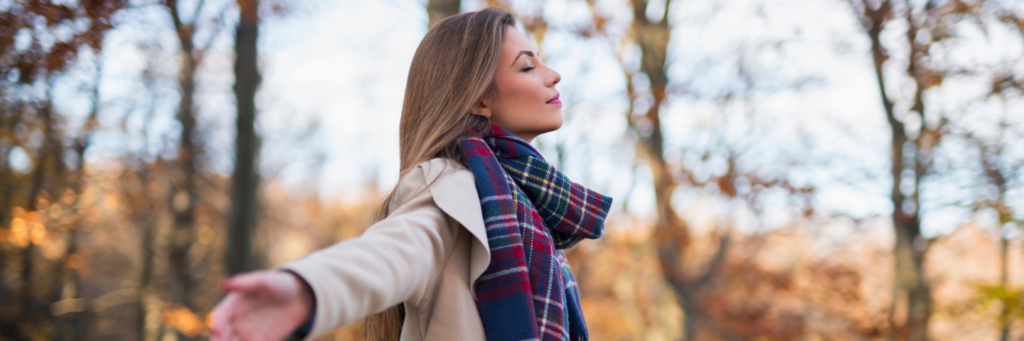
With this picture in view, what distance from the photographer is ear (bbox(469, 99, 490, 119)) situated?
1.81m

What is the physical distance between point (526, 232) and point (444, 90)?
0.52m

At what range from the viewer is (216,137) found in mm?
12922

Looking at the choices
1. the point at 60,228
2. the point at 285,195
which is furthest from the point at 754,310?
the point at 285,195

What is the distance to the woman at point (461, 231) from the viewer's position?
2.90 ft

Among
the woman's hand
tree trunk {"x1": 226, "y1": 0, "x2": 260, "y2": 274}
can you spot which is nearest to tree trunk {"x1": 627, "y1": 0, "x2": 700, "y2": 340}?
tree trunk {"x1": 226, "y1": 0, "x2": 260, "y2": 274}

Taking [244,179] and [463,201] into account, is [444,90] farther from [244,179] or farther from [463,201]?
[244,179]

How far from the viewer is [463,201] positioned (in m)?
1.40

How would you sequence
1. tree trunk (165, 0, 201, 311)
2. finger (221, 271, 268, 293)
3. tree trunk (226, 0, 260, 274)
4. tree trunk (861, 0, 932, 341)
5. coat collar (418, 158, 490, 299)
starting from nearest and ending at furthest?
finger (221, 271, 268, 293), coat collar (418, 158, 490, 299), tree trunk (226, 0, 260, 274), tree trunk (861, 0, 932, 341), tree trunk (165, 0, 201, 311)

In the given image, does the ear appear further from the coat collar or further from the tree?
the tree

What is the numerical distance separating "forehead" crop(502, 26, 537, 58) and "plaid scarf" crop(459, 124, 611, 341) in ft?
0.82

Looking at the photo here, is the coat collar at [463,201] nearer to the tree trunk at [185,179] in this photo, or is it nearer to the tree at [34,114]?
the tree at [34,114]

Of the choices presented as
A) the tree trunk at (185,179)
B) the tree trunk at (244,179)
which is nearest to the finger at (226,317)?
the tree trunk at (244,179)

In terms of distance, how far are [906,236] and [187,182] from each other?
430 inches

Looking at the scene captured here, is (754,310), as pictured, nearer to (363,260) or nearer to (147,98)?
(363,260)
